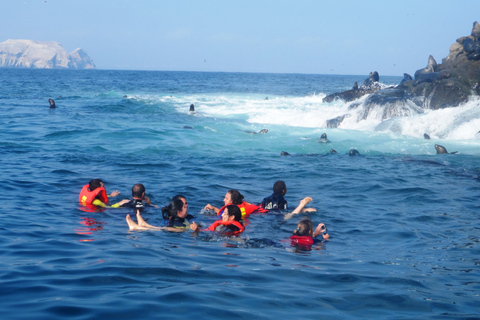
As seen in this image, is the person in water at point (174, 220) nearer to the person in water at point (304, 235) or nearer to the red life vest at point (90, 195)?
the red life vest at point (90, 195)

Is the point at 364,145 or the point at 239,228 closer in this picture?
the point at 239,228

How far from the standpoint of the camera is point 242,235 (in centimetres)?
795

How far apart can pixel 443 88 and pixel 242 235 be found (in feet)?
74.1

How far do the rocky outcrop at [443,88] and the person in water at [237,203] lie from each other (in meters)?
17.3

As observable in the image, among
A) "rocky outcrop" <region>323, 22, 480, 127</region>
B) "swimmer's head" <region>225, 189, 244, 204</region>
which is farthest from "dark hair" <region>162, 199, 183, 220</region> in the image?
"rocky outcrop" <region>323, 22, 480, 127</region>

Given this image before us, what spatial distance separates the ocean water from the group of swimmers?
20cm

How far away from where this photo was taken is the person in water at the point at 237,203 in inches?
342

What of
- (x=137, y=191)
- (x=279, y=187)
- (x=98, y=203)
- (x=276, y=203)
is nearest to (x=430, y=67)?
(x=279, y=187)

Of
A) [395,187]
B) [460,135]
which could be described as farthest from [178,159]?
[460,135]

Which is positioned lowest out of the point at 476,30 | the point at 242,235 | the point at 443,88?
the point at 242,235

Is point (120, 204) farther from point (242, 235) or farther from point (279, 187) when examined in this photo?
point (279, 187)

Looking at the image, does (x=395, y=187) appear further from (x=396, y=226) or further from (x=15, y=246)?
(x=15, y=246)

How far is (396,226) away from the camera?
8.61 metres

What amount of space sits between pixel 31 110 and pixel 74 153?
48.9ft
